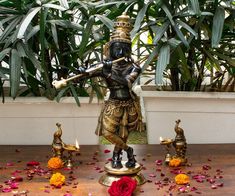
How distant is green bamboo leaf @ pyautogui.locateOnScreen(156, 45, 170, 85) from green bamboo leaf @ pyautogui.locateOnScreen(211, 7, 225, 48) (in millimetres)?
112

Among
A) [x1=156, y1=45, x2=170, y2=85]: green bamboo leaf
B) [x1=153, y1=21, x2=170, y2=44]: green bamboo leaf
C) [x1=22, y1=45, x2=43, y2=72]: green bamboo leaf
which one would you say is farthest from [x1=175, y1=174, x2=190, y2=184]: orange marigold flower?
[x1=22, y1=45, x2=43, y2=72]: green bamboo leaf

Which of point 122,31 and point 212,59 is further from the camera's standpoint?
point 212,59

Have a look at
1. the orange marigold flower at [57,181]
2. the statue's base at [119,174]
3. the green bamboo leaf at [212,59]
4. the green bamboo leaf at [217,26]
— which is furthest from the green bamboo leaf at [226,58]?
the orange marigold flower at [57,181]

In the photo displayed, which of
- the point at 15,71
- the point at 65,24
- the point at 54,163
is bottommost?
the point at 54,163

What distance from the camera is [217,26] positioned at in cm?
100

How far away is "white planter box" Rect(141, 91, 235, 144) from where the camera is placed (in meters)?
1.15

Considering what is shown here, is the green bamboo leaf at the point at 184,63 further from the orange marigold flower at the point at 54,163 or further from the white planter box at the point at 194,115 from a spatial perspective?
the orange marigold flower at the point at 54,163

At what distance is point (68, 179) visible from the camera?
→ 86 cm

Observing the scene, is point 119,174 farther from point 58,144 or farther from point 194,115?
point 194,115

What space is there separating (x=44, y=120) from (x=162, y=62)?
41 cm

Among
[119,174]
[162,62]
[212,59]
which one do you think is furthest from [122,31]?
[212,59]

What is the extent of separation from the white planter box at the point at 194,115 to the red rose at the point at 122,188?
43cm

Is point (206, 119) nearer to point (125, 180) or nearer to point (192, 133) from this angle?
point (192, 133)

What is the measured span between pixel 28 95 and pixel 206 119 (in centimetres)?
52
